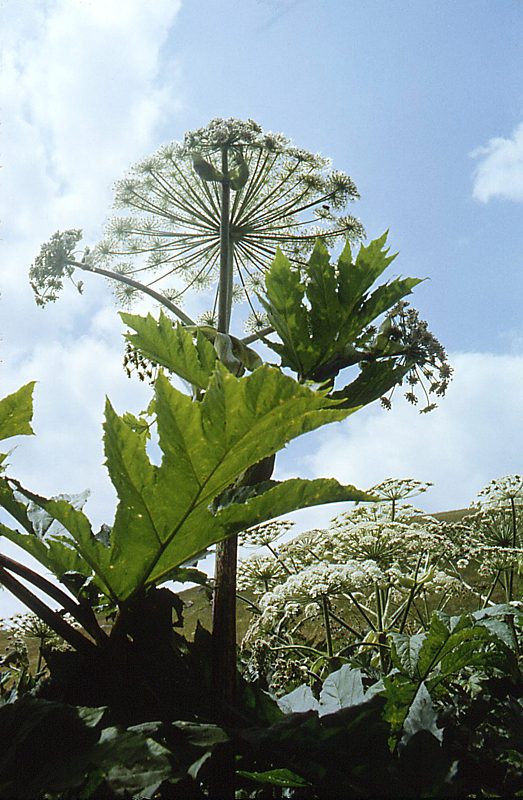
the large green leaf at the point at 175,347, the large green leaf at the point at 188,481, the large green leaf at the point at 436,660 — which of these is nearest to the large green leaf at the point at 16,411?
the large green leaf at the point at 188,481

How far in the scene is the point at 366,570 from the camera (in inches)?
104

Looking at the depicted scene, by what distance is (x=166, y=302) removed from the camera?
3717mm

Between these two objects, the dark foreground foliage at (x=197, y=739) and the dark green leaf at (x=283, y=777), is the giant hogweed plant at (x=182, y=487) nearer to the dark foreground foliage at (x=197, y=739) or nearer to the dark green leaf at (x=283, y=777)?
the dark foreground foliage at (x=197, y=739)

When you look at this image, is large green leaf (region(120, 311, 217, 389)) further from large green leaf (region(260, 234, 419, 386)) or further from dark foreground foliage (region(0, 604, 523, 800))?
dark foreground foliage (region(0, 604, 523, 800))

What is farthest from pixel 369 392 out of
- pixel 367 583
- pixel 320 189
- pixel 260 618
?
pixel 320 189

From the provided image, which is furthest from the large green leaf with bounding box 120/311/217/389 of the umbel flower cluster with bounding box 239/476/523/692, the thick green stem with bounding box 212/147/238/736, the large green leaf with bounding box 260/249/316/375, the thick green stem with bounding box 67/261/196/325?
the thick green stem with bounding box 67/261/196/325

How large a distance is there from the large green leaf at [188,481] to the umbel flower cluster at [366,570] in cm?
105

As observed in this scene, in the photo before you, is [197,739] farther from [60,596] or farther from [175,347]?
[175,347]

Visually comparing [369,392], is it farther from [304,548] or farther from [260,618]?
[304,548]

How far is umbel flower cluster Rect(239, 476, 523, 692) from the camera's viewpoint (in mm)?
2680

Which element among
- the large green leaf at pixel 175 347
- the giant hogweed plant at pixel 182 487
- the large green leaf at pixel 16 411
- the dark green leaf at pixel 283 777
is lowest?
the dark green leaf at pixel 283 777

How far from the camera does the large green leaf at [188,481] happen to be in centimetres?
54

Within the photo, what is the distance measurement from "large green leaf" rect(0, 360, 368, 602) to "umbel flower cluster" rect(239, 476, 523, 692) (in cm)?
105

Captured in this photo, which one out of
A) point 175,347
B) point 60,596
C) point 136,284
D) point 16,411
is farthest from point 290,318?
point 136,284
